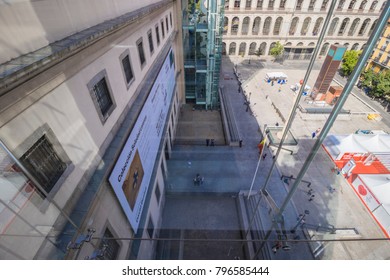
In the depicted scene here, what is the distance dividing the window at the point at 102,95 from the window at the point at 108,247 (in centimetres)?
361

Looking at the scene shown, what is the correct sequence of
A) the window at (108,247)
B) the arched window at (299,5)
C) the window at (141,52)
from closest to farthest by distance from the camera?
1. the window at (108,247)
2. the window at (141,52)
3. the arched window at (299,5)

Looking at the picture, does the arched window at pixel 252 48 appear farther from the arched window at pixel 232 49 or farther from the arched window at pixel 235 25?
the arched window at pixel 235 25

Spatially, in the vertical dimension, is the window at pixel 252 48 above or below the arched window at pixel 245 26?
below

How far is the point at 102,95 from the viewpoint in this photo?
6.13m

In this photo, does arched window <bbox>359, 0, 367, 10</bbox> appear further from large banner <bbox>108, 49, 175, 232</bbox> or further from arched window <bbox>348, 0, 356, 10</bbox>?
large banner <bbox>108, 49, 175, 232</bbox>

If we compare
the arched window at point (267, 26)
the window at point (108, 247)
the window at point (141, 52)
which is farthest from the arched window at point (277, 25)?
the window at point (108, 247)

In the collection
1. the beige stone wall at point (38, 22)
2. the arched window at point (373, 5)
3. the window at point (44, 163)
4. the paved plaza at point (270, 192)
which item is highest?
the beige stone wall at point (38, 22)

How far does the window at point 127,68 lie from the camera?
7.69 m

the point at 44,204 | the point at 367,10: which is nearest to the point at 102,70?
the point at 44,204

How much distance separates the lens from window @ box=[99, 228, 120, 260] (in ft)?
18.5

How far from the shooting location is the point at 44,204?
3.72 m

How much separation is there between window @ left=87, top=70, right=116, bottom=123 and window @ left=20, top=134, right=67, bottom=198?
2.03m

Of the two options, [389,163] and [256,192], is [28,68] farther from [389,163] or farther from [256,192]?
[389,163]

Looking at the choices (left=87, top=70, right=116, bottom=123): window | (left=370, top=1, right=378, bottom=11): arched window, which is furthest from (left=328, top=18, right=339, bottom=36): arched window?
(left=87, top=70, right=116, bottom=123): window
